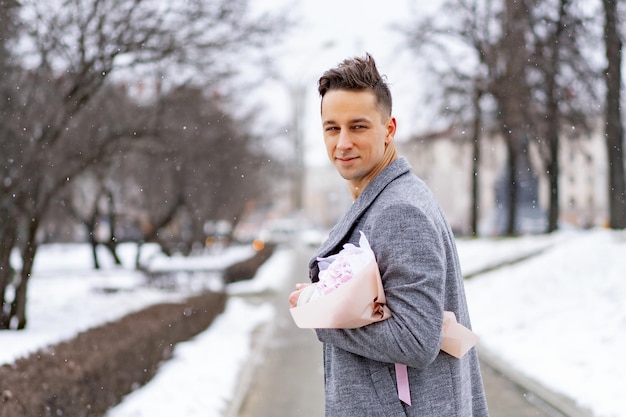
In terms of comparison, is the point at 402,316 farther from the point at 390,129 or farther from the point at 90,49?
the point at 90,49

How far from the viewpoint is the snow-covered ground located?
7961 millimetres

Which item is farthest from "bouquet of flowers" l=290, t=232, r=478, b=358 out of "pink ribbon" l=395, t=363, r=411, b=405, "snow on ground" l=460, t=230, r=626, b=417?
A: "snow on ground" l=460, t=230, r=626, b=417

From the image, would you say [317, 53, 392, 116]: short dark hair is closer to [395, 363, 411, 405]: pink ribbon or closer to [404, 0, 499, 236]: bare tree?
[395, 363, 411, 405]: pink ribbon

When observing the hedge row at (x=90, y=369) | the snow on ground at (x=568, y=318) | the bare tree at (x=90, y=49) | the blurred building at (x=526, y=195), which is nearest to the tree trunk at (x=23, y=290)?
Result: the bare tree at (x=90, y=49)

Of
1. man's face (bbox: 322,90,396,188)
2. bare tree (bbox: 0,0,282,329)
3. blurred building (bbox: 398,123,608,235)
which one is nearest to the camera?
man's face (bbox: 322,90,396,188)

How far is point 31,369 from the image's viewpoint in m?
6.19

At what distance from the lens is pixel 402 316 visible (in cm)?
189

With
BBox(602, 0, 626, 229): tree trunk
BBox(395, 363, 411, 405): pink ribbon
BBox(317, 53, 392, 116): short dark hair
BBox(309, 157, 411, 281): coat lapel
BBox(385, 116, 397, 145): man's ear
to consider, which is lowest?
BBox(395, 363, 411, 405): pink ribbon

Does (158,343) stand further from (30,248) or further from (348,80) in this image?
(348,80)

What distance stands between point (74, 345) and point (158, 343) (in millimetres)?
1631

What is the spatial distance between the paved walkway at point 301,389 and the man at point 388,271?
594 cm

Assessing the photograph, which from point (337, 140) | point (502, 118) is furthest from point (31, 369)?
point (502, 118)

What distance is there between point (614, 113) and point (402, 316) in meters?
14.1

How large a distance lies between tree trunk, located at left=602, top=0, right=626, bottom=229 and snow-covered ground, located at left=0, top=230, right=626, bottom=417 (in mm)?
726
